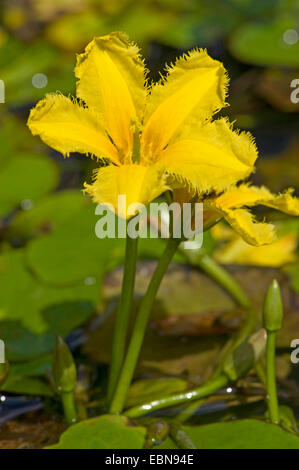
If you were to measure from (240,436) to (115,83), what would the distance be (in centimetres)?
53

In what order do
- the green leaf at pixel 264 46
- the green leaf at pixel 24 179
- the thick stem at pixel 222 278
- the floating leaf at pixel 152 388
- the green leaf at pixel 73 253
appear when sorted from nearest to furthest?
the floating leaf at pixel 152 388, the thick stem at pixel 222 278, the green leaf at pixel 73 253, the green leaf at pixel 24 179, the green leaf at pixel 264 46

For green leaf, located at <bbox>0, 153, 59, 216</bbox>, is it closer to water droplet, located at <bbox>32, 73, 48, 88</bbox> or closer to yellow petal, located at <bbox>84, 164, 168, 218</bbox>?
water droplet, located at <bbox>32, 73, 48, 88</bbox>

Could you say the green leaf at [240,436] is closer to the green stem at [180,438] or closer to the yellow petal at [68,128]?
the green stem at [180,438]

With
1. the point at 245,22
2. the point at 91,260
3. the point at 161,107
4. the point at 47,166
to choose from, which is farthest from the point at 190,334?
the point at 245,22

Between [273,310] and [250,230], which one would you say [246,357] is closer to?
[273,310]

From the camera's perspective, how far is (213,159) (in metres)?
0.77

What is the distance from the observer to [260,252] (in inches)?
55.7

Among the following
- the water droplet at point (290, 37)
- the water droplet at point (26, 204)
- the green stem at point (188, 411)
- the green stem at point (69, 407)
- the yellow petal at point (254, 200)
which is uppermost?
Result: the water droplet at point (290, 37)

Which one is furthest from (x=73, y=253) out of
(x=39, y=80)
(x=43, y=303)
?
(x=39, y=80)

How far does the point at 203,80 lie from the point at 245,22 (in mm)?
1662

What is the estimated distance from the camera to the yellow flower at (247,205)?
0.78 m

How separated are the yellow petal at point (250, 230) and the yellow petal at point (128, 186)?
10 centimetres

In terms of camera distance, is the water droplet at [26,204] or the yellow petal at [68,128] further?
the water droplet at [26,204]

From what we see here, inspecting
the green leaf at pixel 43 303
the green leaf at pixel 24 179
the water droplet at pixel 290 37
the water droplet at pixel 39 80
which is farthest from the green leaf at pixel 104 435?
the water droplet at pixel 290 37
